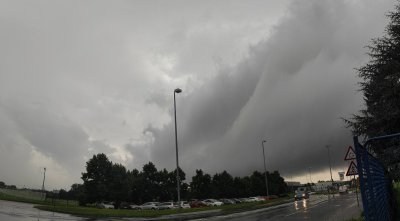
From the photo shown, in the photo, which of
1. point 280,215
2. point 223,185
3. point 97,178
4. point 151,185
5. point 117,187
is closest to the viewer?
point 280,215

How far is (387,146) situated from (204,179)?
85.2m

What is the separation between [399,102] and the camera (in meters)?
17.2

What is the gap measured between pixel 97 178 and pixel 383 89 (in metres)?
72.3

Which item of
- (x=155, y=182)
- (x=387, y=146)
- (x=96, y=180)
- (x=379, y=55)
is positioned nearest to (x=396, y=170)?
(x=387, y=146)

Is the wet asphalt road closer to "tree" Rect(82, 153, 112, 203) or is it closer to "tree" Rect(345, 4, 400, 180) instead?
"tree" Rect(345, 4, 400, 180)

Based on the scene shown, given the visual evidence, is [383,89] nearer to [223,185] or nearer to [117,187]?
[117,187]

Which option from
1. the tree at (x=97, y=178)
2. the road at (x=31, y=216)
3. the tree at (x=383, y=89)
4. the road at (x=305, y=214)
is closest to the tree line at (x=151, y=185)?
the tree at (x=97, y=178)

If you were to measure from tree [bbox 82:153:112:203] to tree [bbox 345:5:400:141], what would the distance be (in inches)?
2628

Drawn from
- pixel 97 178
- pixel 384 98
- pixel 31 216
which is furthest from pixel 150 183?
pixel 384 98

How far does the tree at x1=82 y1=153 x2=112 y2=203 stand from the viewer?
259ft

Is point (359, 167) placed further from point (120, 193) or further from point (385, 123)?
point (120, 193)

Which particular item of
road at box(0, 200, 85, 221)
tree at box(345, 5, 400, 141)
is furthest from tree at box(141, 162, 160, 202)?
tree at box(345, 5, 400, 141)

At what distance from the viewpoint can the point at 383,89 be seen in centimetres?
1739

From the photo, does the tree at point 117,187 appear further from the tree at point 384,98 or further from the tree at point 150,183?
the tree at point 384,98
